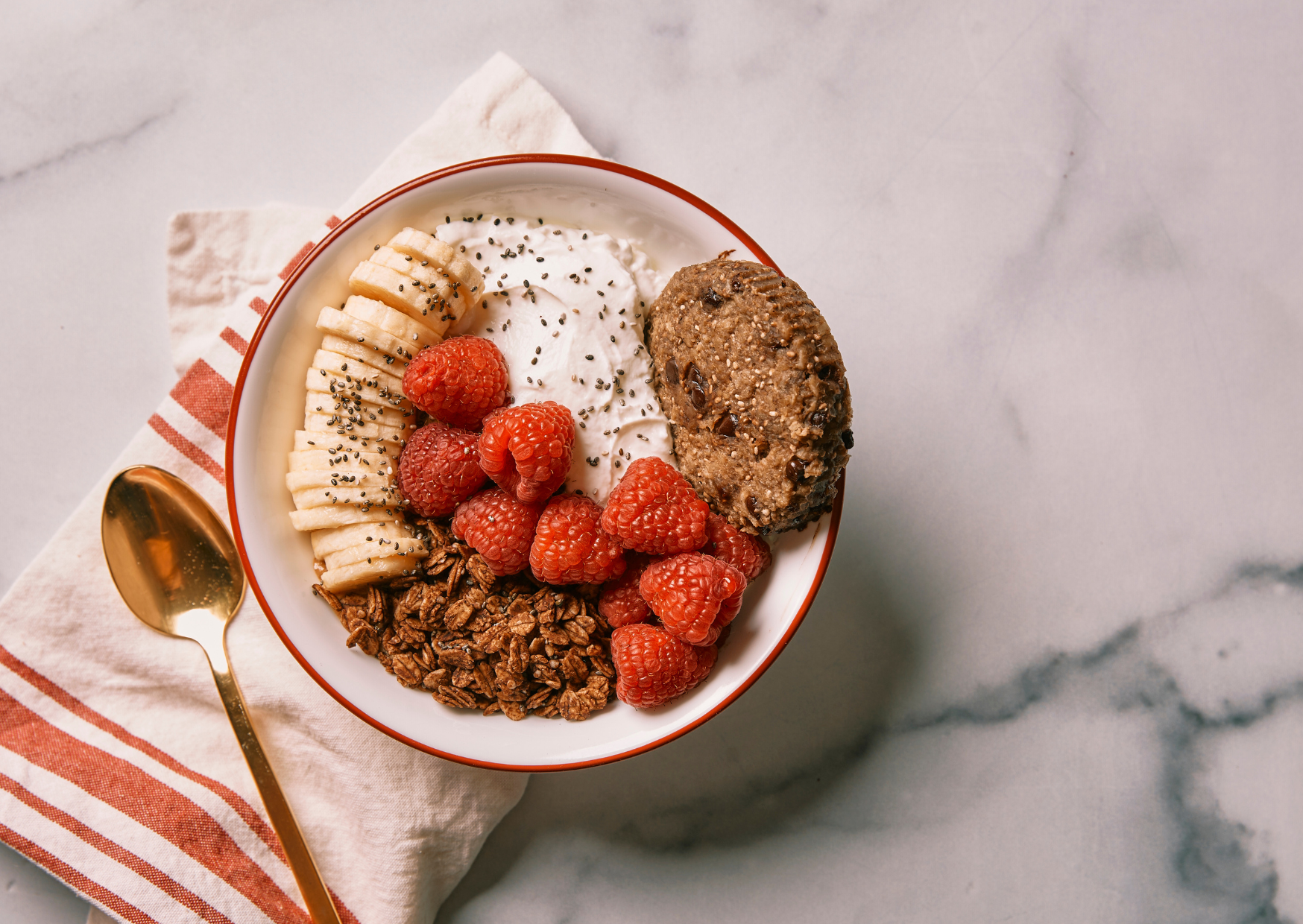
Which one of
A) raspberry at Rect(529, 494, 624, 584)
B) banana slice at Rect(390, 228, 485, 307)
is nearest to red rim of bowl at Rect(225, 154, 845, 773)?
banana slice at Rect(390, 228, 485, 307)

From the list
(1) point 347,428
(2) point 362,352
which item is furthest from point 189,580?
(2) point 362,352

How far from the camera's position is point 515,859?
2.30m

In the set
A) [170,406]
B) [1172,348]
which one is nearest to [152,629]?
[170,406]

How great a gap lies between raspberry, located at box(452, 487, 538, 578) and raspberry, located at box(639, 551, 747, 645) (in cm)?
27

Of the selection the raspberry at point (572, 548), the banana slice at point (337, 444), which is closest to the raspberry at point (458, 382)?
the banana slice at point (337, 444)

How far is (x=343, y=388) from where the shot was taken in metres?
1.84

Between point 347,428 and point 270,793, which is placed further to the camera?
point 270,793

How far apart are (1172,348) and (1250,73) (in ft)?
2.89

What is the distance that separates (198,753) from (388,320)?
4.21 feet

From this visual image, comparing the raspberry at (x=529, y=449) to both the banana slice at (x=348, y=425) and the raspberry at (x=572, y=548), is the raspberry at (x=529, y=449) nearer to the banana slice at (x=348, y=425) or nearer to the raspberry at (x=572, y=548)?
the raspberry at (x=572, y=548)

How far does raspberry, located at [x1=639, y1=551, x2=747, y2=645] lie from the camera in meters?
1.60

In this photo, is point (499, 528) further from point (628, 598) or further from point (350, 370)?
point (350, 370)

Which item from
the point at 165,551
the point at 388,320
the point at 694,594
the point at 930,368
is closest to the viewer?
the point at 694,594

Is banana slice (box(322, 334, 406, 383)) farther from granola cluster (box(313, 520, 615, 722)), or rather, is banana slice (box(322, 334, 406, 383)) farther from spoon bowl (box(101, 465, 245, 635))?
spoon bowl (box(101, 465, 245, 635))
